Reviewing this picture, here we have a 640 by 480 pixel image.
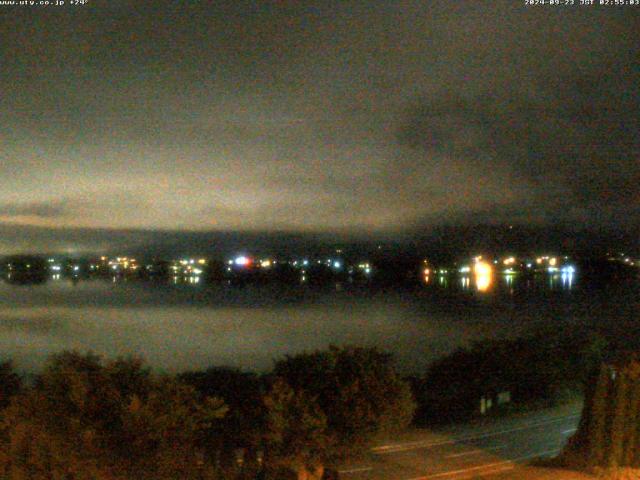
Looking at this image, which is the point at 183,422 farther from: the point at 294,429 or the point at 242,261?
the point at 242,261

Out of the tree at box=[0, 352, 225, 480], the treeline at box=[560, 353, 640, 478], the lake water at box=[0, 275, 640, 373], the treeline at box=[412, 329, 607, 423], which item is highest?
the tree at box=[0, 352, 225, 480]

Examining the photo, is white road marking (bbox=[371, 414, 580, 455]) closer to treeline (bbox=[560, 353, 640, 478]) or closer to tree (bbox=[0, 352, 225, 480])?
treeline (bbox=[560, 353, 640, 478])

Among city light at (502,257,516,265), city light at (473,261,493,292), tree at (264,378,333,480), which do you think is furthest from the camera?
city light at (502,257,516,265)

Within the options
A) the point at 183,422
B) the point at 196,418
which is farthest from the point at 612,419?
the point at 183,422

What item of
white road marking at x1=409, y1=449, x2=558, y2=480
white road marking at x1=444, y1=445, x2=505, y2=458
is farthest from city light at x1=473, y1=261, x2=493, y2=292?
white road marking at x1=409, y1=449, x2=558, y2=480

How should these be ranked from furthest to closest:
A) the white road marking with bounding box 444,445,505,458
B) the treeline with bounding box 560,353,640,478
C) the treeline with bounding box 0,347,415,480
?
the white road marking with bounding box 444,445,505,458 < the treeline with bounding box 560,353,640,478 < the treeline with bounding box 0,347,415,480

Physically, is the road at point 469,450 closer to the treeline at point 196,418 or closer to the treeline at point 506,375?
the treeline at point 196,418

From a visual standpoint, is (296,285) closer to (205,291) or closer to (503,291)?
(205,291)
